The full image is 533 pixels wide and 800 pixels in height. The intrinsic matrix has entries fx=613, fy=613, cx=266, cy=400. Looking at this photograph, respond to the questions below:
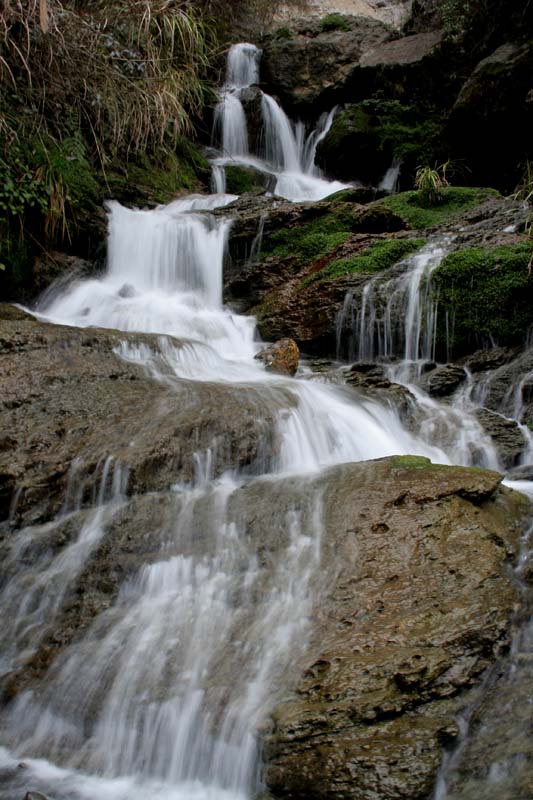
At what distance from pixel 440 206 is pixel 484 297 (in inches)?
130

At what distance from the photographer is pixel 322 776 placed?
2.48 meters

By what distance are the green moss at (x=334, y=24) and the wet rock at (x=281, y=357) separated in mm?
15263

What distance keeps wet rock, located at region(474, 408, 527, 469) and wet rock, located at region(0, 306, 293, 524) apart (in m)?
2.01

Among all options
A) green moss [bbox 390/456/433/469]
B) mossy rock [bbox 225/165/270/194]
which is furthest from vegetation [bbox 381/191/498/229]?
green moss [bbox 390/456/433/469]

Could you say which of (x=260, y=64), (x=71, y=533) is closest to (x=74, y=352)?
(x=71, y=533)

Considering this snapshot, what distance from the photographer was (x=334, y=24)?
1880cm

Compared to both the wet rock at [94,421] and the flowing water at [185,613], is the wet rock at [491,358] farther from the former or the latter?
the wet rock at [94,421]

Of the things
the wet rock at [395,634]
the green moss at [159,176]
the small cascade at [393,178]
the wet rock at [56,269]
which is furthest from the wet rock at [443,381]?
the small cascade at [393,178]

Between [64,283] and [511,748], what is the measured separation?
8.08 m

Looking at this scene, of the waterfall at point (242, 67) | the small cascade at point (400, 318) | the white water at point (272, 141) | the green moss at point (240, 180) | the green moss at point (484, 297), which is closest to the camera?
the green moss at point (484, 297)

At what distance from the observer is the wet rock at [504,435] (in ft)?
18.3

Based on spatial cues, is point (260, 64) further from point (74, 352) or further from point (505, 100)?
point (74, 352)

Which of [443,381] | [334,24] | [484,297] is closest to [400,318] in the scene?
[484,297]

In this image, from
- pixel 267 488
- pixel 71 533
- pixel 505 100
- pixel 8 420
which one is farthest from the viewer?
pixel 505 100
